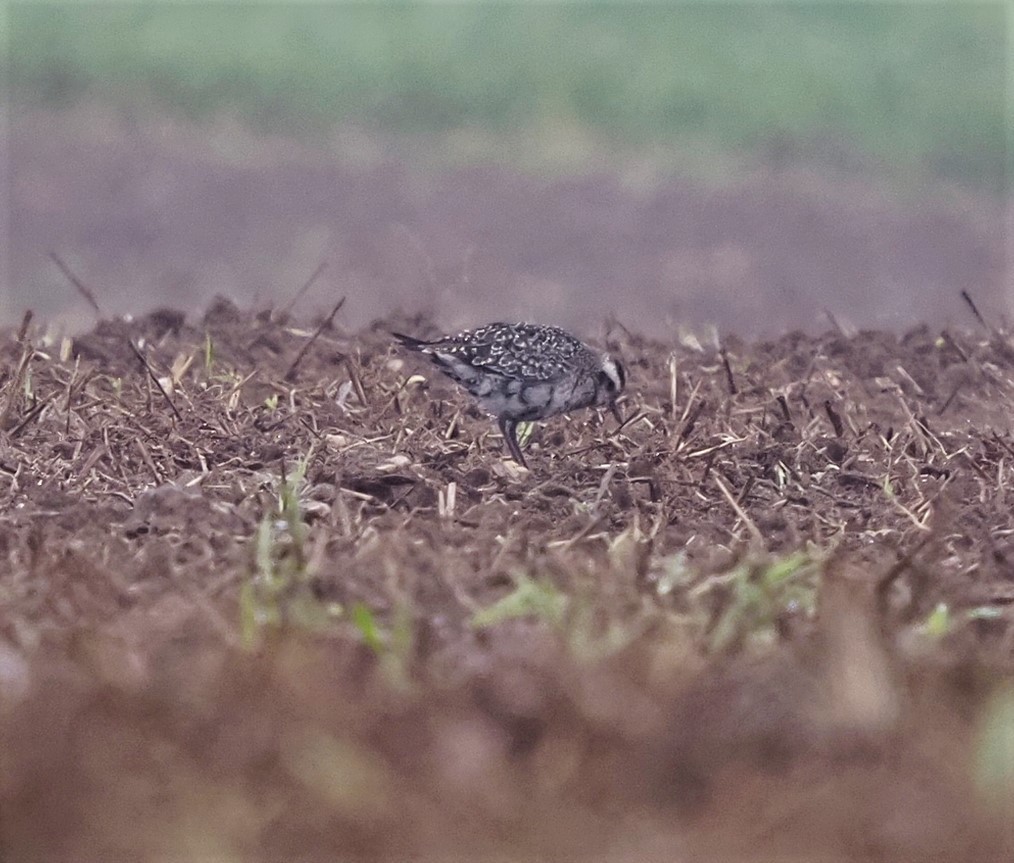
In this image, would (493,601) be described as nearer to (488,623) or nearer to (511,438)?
(488,623)

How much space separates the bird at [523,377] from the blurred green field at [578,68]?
16440 millimetres

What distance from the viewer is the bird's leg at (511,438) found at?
9.08 m

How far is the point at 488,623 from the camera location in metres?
6.16

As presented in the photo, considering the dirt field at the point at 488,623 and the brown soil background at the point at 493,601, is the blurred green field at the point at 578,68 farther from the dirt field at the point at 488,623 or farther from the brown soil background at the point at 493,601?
the dirt field at the point at 488,623

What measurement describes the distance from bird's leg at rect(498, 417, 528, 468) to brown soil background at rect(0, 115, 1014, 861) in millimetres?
96

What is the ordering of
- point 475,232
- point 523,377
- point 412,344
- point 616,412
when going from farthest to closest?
1. point 475,232
2. point 412,344
3. point 523,377
4. point 616,412

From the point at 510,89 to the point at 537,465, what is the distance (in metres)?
19.3

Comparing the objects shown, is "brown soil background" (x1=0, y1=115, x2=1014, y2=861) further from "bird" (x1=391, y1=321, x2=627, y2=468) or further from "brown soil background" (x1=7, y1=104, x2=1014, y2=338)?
"brown soil background" (x1=7, y1=104, x2=1014, y2=338)

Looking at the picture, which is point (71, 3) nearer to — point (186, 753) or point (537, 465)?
point (537, 465)

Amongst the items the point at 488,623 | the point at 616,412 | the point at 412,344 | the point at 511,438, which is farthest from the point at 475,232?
the point at 488,623

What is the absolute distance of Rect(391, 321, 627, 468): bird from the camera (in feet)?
33.0

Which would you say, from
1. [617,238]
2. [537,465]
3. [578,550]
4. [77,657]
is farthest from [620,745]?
[617,238]

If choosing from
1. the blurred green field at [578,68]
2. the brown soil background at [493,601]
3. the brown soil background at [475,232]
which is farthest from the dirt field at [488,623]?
the blurred green field at [578,68]

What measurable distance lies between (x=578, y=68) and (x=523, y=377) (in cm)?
1893
